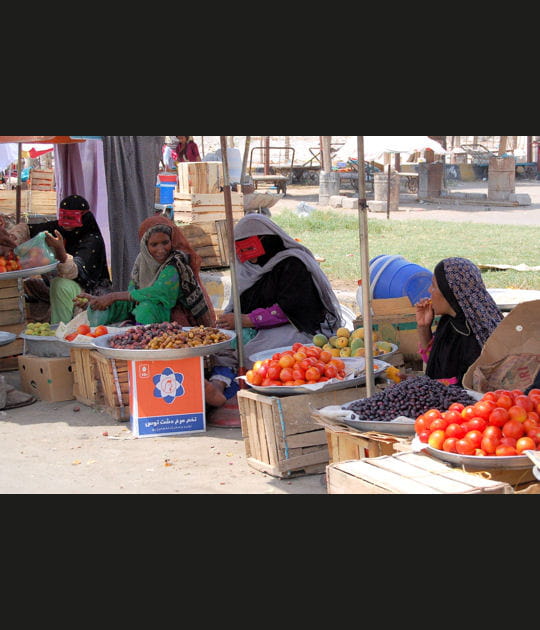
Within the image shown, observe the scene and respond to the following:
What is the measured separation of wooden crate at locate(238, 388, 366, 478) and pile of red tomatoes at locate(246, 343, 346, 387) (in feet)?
0.28

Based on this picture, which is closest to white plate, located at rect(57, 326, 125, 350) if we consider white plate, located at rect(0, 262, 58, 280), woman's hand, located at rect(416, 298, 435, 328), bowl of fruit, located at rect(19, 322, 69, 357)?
bowl of fruit, located at rect(19, 322, 69, 357)

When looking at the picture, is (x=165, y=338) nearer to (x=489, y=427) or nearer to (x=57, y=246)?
(x=57, y=246)

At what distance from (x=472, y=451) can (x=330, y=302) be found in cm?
285

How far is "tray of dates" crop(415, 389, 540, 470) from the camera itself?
3.59 meters

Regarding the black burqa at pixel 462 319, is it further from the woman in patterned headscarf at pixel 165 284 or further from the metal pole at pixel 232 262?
the woman in patterned headscarf at pixel 165 284

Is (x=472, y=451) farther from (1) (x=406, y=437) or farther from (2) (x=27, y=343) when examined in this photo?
(2) (x=27, y=343)

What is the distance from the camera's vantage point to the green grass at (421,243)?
12289 mm

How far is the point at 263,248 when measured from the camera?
21.3ft

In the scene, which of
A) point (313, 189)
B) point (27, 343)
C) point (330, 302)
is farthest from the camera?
point (313, 189)

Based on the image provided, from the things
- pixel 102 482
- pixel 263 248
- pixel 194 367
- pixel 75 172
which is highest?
pixel 75 172

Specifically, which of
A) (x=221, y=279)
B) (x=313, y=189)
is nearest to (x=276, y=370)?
(x=221, y=279)

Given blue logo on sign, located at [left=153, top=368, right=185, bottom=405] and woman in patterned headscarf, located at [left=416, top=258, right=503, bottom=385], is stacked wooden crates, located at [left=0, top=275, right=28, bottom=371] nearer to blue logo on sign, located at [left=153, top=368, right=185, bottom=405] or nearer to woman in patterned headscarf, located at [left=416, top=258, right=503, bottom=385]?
blue logo on sign, located at [left=153, top=368, right=185, bottom=405]

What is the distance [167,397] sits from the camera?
19.2 ft

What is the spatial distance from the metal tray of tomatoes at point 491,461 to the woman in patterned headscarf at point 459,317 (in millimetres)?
1301
